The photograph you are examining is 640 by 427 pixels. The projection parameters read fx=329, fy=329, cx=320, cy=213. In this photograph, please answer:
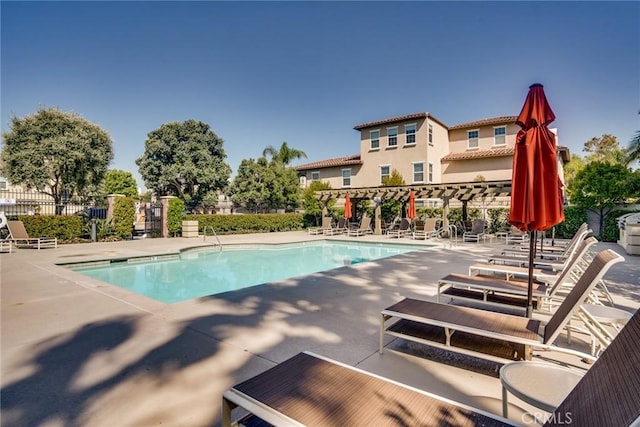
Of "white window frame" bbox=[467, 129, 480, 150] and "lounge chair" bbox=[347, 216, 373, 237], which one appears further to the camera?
"white window frame" bbox=[467, 129, 480, 150]

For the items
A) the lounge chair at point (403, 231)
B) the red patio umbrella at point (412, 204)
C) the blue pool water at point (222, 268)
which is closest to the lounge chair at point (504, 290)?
the blue pool water at point (222, 268)

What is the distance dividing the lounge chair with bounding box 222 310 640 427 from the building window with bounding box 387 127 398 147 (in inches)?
913

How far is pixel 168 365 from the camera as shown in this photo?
3.14m

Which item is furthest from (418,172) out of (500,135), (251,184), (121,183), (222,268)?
(121,183)

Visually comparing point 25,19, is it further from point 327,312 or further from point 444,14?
point 444,14

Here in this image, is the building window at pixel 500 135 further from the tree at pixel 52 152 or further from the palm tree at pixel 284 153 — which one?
the tree at pixel 52 152

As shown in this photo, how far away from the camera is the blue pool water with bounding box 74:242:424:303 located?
8391mm

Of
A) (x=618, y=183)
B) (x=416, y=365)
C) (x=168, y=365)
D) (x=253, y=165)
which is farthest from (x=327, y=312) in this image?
(x=253, y=165)

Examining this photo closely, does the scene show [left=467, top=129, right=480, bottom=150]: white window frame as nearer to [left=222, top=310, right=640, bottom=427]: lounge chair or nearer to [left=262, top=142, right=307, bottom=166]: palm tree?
[left=262, top=142, right=307, bottom=166]: palm tree

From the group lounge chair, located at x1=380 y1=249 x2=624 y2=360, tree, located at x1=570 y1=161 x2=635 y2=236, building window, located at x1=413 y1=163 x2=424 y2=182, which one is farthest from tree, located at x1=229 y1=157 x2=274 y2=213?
lounge chair, located at x1=380 y1=249 x2=624 y2=360

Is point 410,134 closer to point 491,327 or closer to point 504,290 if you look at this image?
point 504,290

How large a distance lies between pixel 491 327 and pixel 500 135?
23.4 metres

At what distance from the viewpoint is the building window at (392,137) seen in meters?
23.9

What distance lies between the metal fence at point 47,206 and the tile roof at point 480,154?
21.8 metres
